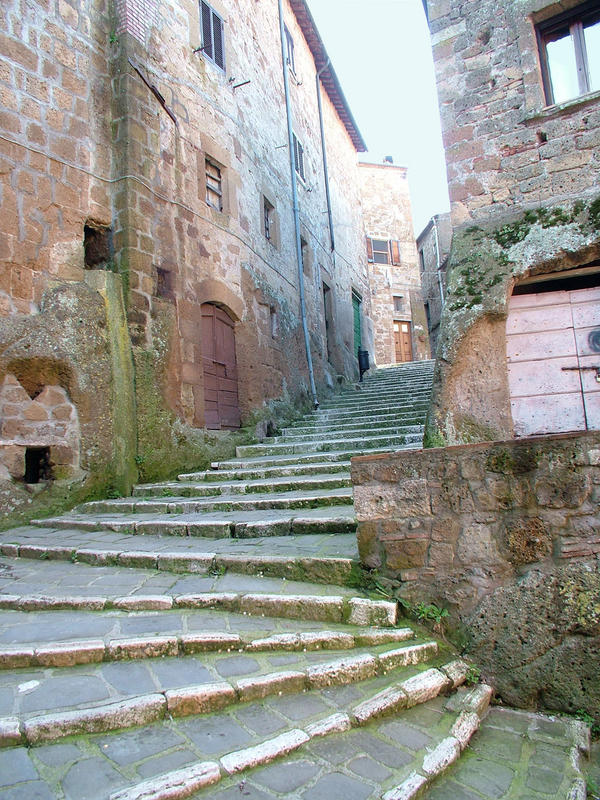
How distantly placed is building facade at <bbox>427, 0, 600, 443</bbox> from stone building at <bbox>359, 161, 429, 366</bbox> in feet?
48.2

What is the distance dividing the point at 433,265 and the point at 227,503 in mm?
18096

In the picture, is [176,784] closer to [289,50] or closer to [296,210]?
[296,210]

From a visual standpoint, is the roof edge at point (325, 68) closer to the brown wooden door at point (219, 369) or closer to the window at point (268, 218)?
the window at point (268, 218)

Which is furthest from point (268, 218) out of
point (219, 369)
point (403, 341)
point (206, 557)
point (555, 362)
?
point (403, 341)

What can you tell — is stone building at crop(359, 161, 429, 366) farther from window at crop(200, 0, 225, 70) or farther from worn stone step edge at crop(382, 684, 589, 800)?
worn stone step edge at crop(382, 684, 589, 800)

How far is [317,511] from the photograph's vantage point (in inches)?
165

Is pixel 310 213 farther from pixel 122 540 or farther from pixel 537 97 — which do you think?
pixel 122 540

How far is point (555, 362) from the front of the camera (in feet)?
14.9

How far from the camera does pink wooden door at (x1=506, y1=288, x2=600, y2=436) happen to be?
443cm

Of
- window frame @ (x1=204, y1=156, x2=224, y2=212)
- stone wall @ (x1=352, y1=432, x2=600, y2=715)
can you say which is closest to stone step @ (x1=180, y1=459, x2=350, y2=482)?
stone wall @ (x1=352, y1=432, x2=600, y2=715)

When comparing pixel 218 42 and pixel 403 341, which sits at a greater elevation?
pixel 218 42

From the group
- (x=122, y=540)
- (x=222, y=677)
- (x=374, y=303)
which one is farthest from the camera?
(x=374, y=303)

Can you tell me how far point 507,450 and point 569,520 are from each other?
1.52 ft

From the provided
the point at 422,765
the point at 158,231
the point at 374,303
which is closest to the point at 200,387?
the point at 158,231
